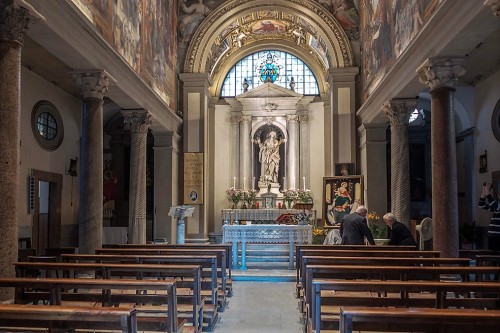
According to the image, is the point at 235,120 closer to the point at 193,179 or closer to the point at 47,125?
the point at 193,179

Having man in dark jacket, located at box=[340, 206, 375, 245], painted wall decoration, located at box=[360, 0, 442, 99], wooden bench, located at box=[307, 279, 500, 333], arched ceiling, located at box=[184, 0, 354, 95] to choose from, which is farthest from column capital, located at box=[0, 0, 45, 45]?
arched ceiling, located at box=[184, 0, 354, 95]

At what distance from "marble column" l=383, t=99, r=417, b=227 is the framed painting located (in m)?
2.92

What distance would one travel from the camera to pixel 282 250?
17.4 meters

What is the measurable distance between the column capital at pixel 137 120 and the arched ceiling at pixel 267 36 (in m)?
5.23

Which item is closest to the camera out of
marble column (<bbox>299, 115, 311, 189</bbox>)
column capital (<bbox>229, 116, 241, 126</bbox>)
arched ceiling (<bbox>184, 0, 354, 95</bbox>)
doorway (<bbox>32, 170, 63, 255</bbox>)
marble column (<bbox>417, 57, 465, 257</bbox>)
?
marble column (<bbox>417, 57, 465, 257</bbox>)

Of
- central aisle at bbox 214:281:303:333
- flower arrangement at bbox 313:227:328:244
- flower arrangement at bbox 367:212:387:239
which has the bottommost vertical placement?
central aisle at bbox 214:281:303:333

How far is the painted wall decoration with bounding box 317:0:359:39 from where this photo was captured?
2002 centimetres

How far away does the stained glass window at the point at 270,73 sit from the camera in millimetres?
24250

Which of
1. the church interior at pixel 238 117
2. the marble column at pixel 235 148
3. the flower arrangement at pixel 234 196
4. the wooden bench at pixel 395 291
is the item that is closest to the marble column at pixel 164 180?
the church interior at pixel 238 117

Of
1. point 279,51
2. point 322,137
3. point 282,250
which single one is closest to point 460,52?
point 282,250

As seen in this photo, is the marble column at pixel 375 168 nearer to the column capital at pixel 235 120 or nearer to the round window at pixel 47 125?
the column capital at pixel 235 120

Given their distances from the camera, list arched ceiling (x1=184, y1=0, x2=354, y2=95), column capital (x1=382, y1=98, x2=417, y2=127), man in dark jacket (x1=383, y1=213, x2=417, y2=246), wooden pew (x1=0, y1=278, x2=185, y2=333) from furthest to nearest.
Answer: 1. arched ceiling (x1=184, y1=0, x2=354, y2=95)
2. column capital (x1=382, y1=98, x2=417, y2=127)
3. man in dark jacket (x1=383, y1=213, x2=417, y2=246)
4. wooden pew (x1=0, y1=278, x2=185, y2=333)

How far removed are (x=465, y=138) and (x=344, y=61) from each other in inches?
210

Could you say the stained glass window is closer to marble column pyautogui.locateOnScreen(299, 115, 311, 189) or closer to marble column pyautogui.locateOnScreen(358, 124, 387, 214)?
marble column pyautogui.locateOnScreen(299, 115, 311, 189)
